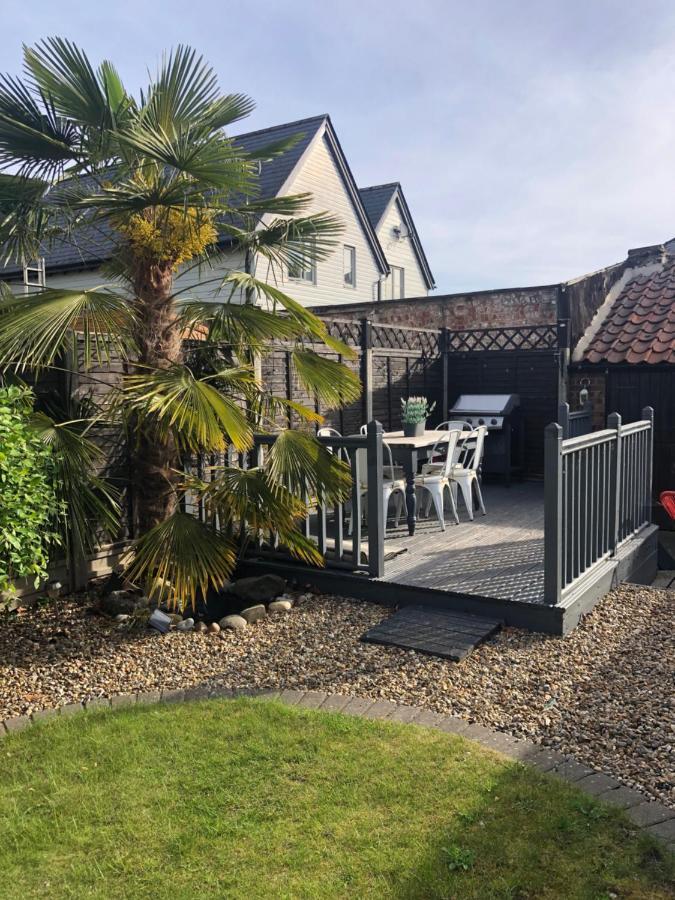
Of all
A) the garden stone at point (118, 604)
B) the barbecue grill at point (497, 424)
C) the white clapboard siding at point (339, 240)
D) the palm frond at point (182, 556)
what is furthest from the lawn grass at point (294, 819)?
the white clapboard siding at point (339, 240)

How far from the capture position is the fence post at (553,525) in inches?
171

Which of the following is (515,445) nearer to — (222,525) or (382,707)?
(222,525)

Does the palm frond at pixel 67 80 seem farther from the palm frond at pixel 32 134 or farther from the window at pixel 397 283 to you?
the window at pixel 397 283

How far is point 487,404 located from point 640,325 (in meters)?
2.29

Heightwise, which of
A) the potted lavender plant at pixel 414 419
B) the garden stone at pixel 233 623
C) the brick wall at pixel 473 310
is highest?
the brick wall at pixel 473 310

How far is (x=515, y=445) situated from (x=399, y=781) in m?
7.73

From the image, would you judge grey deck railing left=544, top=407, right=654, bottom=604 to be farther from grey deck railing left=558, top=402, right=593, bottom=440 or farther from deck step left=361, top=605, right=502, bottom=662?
grey deck railing left=558, top=402, right=593, bottom=440

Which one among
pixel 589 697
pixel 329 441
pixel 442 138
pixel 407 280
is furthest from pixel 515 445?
pixel 407 280

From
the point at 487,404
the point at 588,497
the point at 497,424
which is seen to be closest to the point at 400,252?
the point at 487,404

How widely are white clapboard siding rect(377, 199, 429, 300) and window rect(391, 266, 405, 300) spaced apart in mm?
111

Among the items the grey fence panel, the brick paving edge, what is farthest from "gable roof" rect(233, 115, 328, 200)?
the brick paving edge

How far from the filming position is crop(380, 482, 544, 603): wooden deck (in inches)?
195

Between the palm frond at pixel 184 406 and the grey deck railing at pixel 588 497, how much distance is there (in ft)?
6.55

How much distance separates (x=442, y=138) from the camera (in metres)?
10.4
